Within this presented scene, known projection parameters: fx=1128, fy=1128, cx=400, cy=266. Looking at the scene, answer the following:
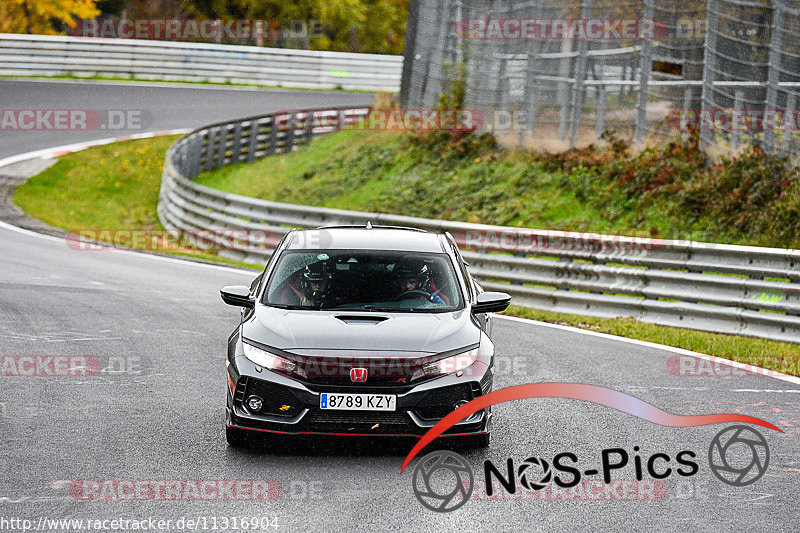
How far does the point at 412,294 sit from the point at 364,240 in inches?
30.4

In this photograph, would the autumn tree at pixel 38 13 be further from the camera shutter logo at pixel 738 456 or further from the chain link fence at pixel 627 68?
the camera shutter logo at pixel 738 456

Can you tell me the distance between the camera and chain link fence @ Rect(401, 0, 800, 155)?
1809 cm

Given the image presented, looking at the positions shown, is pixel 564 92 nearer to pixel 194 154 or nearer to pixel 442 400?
pixel 194 154

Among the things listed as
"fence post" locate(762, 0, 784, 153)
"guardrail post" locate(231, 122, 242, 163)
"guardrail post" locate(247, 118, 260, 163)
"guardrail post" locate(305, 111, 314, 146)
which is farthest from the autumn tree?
"fence post" locate(762, 0, 784, 153)

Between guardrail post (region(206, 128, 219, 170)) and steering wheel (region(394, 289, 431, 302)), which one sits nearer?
steering wheel (region(394, 289, 431, 302))

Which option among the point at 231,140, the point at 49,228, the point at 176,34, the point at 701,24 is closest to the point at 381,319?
the point at 701,24

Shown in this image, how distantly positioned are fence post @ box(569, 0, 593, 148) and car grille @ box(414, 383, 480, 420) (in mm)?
14595

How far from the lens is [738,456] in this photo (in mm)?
7754

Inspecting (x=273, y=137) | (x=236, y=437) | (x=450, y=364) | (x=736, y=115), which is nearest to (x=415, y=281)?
(x=450, y=364)

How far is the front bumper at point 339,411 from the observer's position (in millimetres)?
7328

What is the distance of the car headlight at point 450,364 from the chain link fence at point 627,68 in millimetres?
11825

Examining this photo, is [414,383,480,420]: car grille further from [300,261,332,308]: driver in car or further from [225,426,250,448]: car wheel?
[300,261,332,308]: driver in car

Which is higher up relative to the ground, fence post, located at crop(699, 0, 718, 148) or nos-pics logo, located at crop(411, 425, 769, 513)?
fence post, located at crop(699, 0, 718, 148)

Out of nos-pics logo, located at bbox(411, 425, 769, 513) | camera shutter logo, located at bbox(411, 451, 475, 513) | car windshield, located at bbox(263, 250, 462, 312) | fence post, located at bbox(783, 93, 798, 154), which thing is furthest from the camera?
fence post, located at bbox(783, 93, 798, 154)
